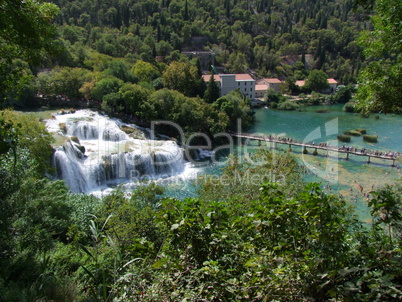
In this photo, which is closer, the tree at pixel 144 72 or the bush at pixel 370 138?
the bush at pixel 370 138

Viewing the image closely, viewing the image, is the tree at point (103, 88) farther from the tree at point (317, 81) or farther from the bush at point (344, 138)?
the tree at point (317, 81)

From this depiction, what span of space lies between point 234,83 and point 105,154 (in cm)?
3143

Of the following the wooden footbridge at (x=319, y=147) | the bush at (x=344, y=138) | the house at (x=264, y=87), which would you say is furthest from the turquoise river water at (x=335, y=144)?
the house at (x=264, y=87)

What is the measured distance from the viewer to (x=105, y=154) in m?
21.9

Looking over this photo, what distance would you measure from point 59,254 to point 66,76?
3151 cm

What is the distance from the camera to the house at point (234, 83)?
48.0 m

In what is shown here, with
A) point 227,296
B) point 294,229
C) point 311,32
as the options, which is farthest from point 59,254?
point 311,32

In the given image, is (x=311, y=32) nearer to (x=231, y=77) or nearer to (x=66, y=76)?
(x=231, y=77)

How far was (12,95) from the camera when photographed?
531 centimetres

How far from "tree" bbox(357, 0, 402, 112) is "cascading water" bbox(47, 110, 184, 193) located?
18298mm

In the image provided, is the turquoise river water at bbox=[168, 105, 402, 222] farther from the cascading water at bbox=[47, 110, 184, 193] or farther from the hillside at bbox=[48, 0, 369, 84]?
the hillside at bbox=[48, 0, 369, 84]

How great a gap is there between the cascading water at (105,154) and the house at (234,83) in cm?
2410

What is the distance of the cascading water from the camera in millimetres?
20266

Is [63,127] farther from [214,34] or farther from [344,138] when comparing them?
[214,34]
